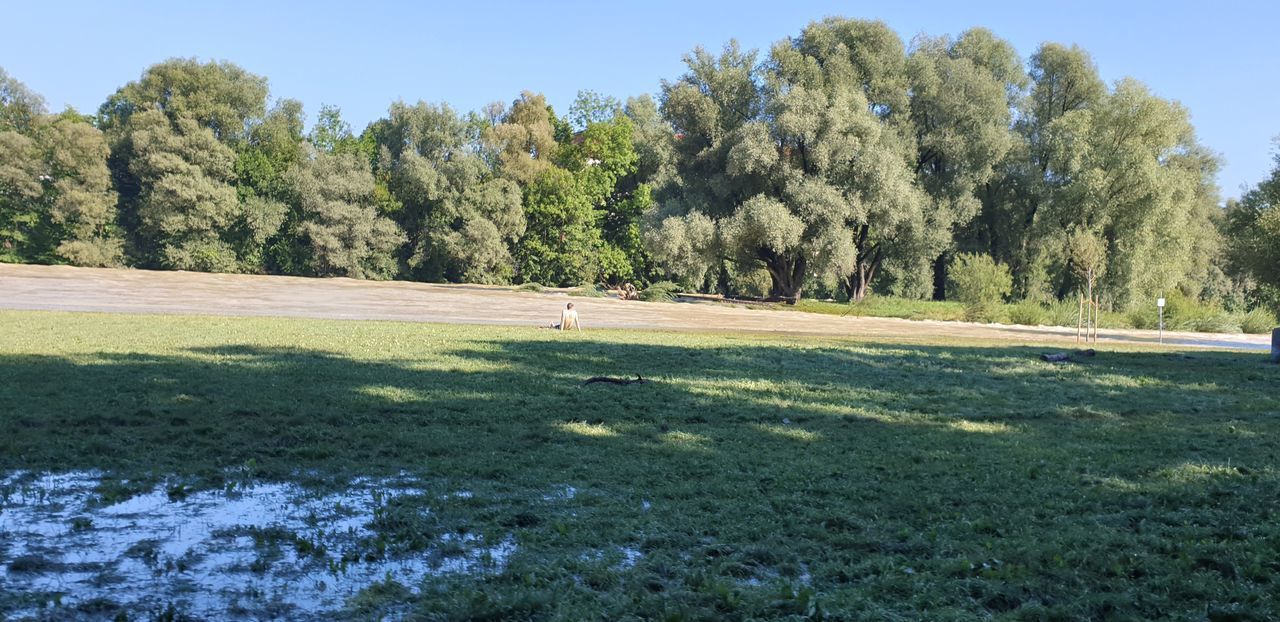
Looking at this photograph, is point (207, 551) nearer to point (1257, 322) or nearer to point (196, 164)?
point (1257, 322)

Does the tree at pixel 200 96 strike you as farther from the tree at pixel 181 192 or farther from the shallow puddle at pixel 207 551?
the shallow puddle at pixel 207 551

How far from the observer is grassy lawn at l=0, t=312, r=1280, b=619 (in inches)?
200

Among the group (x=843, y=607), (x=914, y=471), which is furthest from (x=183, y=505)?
(x=914, y=471)

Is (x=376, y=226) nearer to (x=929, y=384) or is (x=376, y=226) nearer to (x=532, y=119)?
(x=532, y=119)

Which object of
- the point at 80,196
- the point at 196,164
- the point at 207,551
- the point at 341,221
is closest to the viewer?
the point at 207,551

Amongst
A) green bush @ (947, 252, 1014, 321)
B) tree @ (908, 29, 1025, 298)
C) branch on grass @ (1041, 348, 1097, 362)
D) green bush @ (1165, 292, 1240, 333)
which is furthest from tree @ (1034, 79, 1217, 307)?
branch on grass @ (1041, 348, 1097, 362)

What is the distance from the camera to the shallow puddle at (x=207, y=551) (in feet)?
15.8

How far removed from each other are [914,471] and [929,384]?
7.09 meters

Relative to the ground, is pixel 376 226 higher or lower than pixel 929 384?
higher

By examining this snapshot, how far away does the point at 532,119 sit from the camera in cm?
6925

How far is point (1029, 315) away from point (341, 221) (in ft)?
145

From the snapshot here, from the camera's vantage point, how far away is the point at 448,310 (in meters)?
33.1

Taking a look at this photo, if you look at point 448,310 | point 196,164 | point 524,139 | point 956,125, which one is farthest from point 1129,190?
point 196,164

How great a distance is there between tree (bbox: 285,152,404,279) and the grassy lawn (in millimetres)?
48095
